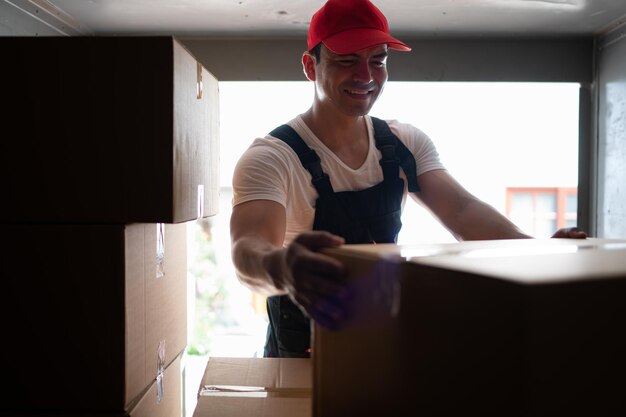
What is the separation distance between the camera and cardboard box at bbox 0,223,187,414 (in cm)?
97

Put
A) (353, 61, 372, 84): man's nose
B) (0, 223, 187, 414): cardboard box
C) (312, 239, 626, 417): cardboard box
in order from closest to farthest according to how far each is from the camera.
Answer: (312, 239, 626, 417): cardboard box, (0, 223, 187, 414): cardboard box, (353, 61, 372, 84): man's nose

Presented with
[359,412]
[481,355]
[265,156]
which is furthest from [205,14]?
[481,355]

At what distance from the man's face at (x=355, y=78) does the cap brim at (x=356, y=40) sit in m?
0.03

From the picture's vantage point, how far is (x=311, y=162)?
53.9 inches

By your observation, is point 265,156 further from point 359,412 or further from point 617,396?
point 617,396

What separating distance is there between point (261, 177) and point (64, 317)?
0.49 metres

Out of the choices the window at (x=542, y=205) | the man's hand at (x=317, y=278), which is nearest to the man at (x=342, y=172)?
the man's hand at (x=317, y=278)

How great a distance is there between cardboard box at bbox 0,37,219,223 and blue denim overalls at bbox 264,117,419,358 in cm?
45

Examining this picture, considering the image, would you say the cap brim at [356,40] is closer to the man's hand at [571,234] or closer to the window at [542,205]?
the man's hand at [571,234]

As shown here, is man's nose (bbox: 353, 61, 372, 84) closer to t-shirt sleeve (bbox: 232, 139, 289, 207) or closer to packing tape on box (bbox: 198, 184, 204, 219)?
t-shirt sleeve (bbox: 232, 139, 289, 207)

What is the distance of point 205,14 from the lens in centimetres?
212

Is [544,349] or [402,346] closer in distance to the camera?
[544,349]

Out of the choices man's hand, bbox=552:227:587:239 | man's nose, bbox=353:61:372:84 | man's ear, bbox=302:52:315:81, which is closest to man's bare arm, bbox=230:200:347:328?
man's hand, bbox=552:227:587:239

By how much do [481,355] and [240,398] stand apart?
69 centimetres
